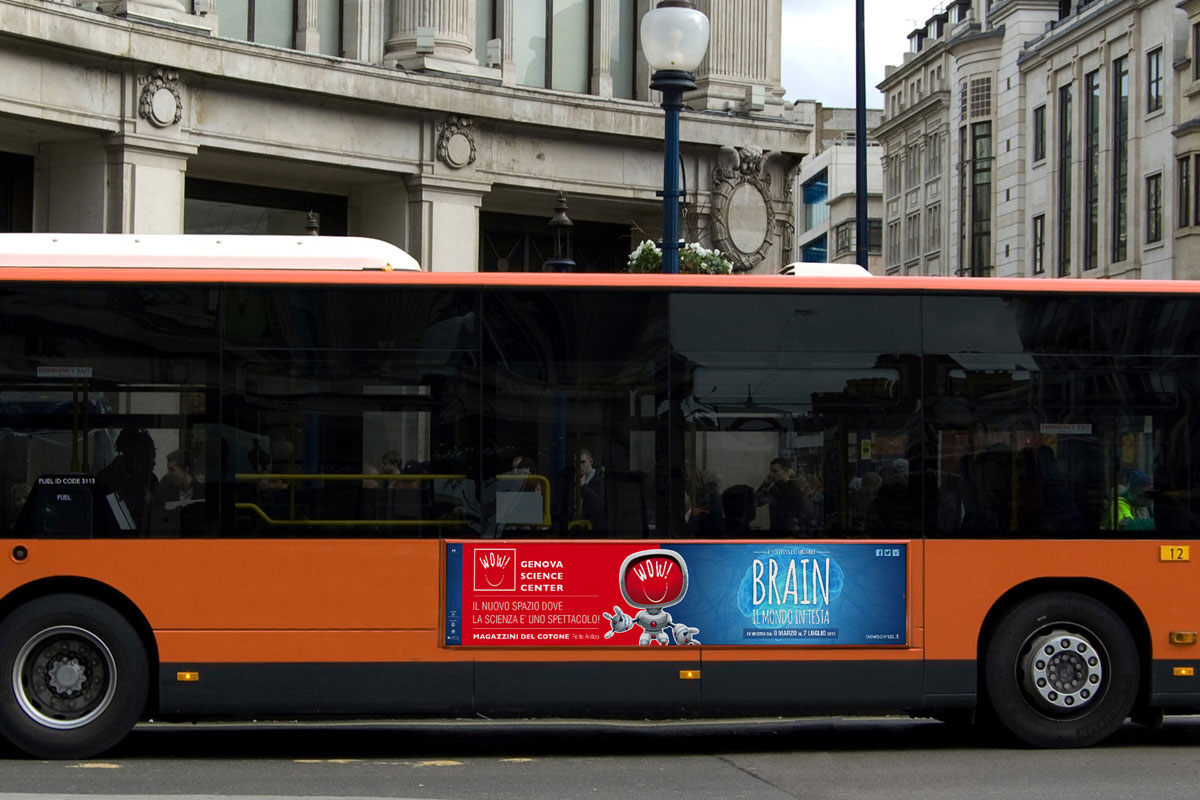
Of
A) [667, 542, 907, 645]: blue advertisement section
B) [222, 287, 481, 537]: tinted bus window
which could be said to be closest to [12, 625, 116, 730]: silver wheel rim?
[222, 287, 481, 537]: tinted bus window

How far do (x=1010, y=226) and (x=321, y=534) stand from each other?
8322cm

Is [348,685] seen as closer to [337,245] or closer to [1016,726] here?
[337,245]

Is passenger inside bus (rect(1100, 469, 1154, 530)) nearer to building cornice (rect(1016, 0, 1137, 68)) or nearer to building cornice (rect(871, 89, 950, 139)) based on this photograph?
building cornice (rect(1016, 0, 1137, 68))

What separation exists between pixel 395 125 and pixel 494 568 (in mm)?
13558

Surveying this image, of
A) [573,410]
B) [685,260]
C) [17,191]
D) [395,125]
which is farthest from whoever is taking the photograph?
[395,125]

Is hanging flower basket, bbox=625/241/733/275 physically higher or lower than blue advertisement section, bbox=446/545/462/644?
higher

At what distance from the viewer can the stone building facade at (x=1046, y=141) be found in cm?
6631

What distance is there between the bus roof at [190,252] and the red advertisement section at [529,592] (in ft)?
6.54

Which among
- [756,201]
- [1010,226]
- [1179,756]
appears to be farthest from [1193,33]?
[1179,756]

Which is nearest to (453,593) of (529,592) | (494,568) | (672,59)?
(494,568)

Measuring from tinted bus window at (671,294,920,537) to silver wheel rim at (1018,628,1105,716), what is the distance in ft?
3.79

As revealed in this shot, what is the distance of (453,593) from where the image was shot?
10727 mm

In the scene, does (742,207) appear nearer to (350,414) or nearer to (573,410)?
(573,410)

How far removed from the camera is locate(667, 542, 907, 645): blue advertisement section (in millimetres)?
10844
